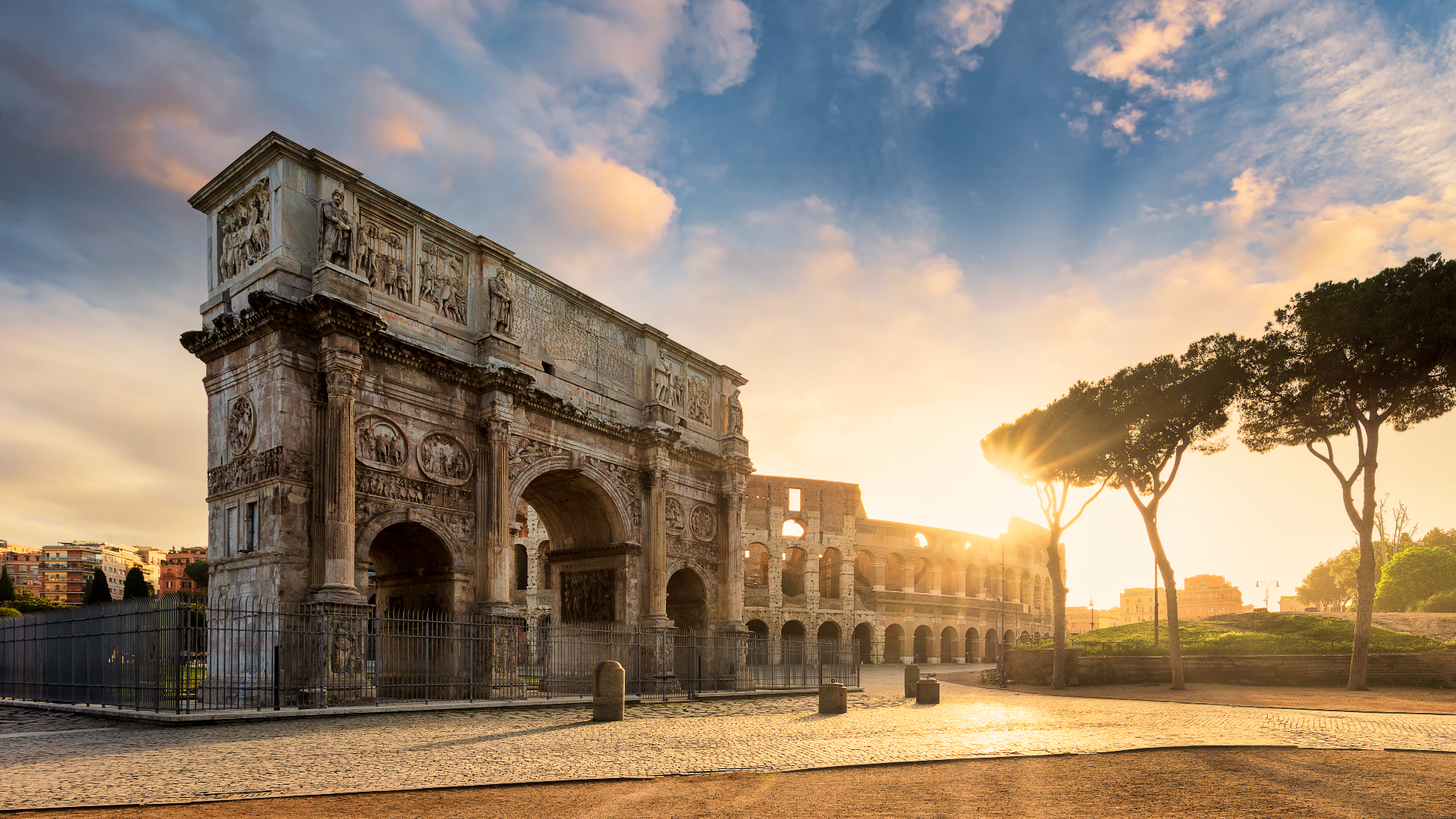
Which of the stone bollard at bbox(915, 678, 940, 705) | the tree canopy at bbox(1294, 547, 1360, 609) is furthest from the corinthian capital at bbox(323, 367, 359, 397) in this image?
the tree canopy at bbox(1294, 547, 1360, 609)

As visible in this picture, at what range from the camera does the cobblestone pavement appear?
773 centimetres

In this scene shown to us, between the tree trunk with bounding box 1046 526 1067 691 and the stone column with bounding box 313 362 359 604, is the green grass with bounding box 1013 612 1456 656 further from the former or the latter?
the stone column with bounding box 313 362 359 604

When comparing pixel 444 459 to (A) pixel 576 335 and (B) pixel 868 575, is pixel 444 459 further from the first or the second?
(B) pixel 868 575

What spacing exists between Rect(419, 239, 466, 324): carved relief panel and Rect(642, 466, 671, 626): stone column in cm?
633

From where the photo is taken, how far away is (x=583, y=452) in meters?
20.1

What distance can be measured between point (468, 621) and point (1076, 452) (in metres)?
17.0

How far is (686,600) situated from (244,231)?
13.7 m

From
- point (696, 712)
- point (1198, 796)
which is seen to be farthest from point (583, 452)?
point (1198, 796)

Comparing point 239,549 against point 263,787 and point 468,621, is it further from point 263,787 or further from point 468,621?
point 263,787

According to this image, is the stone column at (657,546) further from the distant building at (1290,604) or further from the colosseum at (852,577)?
the distant building at (1290,604)

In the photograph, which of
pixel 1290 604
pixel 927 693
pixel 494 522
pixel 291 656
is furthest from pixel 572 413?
pixel 1290 604

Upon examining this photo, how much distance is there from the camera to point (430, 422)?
16781 mm

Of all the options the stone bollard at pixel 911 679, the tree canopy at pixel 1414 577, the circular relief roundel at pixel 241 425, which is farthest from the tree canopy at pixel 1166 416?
the tree canopy at pixel 1414 577

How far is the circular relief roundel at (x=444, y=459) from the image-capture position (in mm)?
Answer: 16609
